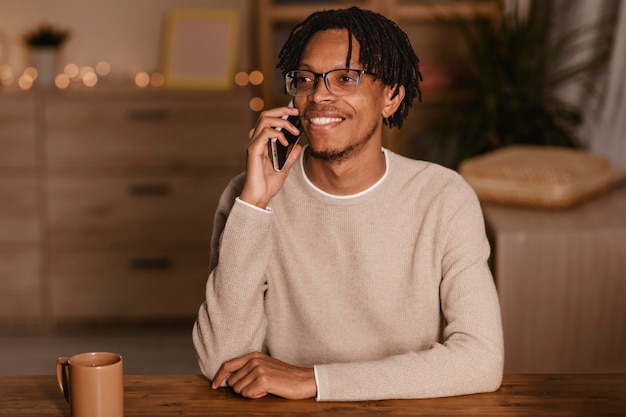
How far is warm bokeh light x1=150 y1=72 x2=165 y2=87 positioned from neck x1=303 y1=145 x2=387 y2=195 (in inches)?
101

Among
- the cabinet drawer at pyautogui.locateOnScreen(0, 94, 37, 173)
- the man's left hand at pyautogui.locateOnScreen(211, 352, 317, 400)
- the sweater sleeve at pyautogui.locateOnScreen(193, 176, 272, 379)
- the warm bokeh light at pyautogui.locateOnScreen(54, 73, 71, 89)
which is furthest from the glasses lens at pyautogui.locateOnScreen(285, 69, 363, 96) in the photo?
the warm bokeh light at pyautogui.locateOnScreen(54, 73, 71, 89)

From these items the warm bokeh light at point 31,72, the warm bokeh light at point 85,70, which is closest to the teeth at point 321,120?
the warm bokeh light at point 85,70

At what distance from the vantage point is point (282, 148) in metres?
1.57

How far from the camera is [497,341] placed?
145cm

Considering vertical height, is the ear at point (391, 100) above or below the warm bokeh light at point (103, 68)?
above

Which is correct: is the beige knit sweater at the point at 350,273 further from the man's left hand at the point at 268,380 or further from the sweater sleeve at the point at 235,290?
the man's left hand at the point at 268,380

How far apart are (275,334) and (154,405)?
453 millimetres

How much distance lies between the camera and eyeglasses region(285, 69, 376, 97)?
61.3 inches

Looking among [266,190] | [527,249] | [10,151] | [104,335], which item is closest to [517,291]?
[527,249]

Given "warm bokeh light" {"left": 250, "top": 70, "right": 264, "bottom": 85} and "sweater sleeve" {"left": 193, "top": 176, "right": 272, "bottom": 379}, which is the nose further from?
"warm bokeh light" {"left": 250, "top": 70, "right": 264, "bottom": 85}

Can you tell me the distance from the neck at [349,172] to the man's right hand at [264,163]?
0.08 metres

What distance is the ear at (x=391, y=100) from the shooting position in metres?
1.66

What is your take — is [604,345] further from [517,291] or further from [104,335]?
[104,335]

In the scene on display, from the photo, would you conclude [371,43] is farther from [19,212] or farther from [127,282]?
[19,212]
